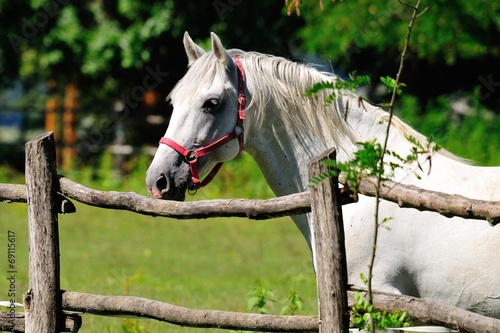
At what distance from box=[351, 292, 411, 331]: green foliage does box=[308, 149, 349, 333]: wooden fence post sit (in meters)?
0.07

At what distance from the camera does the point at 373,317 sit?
→ 11.1 feet

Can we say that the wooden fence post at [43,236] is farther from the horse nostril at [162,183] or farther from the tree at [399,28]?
the tree at [399,28]

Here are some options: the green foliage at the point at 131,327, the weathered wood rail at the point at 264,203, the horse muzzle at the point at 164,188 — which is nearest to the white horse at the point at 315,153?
the horse muzzle at the point at 164,188

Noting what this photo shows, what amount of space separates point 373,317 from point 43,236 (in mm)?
1847

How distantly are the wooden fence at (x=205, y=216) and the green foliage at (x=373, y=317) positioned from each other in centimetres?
5

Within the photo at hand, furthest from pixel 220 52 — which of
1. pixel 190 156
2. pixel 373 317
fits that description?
pixel 373 317

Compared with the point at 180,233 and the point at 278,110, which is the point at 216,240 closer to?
the point at 180,233

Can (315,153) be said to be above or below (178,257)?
below

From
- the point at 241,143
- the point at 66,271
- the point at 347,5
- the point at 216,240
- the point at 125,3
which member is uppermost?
the point at 125,3

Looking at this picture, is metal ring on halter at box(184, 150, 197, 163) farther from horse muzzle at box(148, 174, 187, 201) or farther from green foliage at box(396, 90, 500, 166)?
green foliage at box(396, 90, 500, 166)

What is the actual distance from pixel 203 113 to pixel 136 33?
12.9 meters

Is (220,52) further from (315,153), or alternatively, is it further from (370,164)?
(370,164)

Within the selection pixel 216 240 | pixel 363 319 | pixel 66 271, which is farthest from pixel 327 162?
pixel 216 240

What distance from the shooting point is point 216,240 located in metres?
12.3
